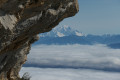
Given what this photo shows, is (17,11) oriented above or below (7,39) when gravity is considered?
above

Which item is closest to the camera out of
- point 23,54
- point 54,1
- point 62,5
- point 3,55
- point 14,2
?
point 14,2

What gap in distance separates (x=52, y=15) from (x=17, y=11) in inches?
301

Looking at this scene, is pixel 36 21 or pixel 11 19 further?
pixel 36 21

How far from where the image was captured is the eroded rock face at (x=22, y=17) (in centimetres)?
3033

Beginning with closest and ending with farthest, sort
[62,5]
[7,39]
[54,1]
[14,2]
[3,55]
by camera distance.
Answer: [14,2], [7,39], [54,1], [62,5], [3,55]

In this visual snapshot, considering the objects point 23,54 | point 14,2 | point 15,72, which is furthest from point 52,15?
point 15,72

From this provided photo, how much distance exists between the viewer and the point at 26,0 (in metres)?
30.5

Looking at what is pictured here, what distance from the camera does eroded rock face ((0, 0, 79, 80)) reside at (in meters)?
30.3

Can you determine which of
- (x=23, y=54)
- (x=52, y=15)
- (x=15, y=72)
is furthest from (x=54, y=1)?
(x=15, y=72)

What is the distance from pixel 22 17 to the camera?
33.6m

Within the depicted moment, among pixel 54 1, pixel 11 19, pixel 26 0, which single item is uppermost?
pixel 54 1

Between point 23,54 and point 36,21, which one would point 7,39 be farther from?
point 23,54

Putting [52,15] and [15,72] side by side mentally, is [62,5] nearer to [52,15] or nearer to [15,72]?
[52,15]

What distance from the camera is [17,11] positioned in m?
31.3
